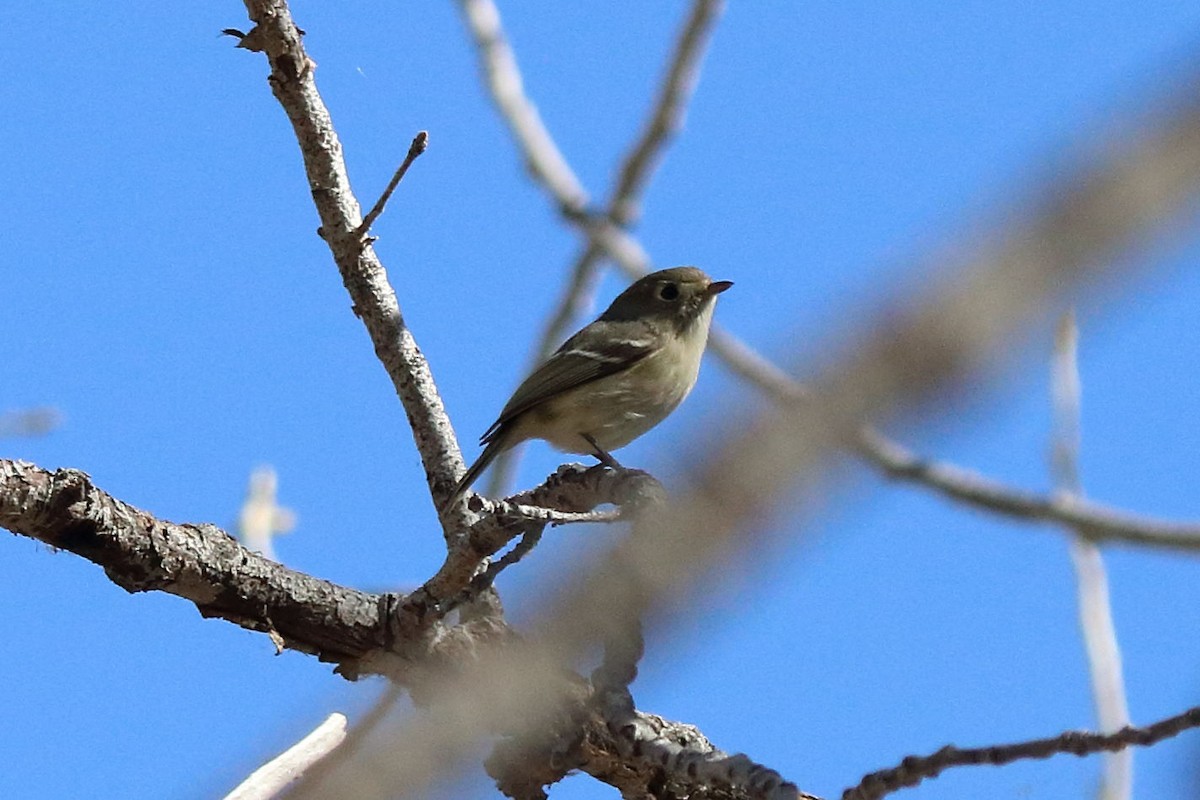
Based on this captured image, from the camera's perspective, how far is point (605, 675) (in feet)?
6.91

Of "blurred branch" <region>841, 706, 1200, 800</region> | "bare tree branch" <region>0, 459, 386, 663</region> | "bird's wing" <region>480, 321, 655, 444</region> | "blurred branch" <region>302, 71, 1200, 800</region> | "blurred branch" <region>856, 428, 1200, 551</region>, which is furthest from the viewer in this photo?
"bird's wing" <region>480, 321, 655, 444</region>

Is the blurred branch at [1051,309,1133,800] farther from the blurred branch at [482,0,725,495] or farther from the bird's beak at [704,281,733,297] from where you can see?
the bird's beak at [704,281,733,297]

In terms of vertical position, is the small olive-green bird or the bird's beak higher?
the bird's beak

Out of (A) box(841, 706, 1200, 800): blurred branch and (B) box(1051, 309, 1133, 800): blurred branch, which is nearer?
(A) box(841, 706, 1200, 800): blurred branch

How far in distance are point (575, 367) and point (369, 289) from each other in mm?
1385

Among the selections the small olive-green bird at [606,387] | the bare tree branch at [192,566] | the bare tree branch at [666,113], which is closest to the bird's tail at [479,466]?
the small olive-green bird at [606,387]

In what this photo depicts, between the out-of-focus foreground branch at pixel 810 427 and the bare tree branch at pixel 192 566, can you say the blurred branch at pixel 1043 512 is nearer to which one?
the out-of-focus foreground branch at pixel 810 427

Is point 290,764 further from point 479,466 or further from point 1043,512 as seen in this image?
point 479,466

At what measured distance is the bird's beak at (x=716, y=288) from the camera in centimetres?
481

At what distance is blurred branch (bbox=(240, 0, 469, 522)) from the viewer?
2.86 m

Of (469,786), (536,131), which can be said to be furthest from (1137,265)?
(536,131)

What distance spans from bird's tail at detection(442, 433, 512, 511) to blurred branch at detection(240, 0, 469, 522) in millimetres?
29

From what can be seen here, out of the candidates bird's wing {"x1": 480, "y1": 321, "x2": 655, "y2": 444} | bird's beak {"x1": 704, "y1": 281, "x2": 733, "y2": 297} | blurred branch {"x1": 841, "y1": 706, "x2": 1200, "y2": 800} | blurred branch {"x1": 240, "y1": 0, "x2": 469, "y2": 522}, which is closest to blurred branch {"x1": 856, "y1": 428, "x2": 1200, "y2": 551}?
blurred branch {"x1": 841, "y1": 706, "x2": 1200, "y2": 800}

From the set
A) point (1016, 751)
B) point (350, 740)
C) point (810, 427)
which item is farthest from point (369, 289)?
point (810, 427)
